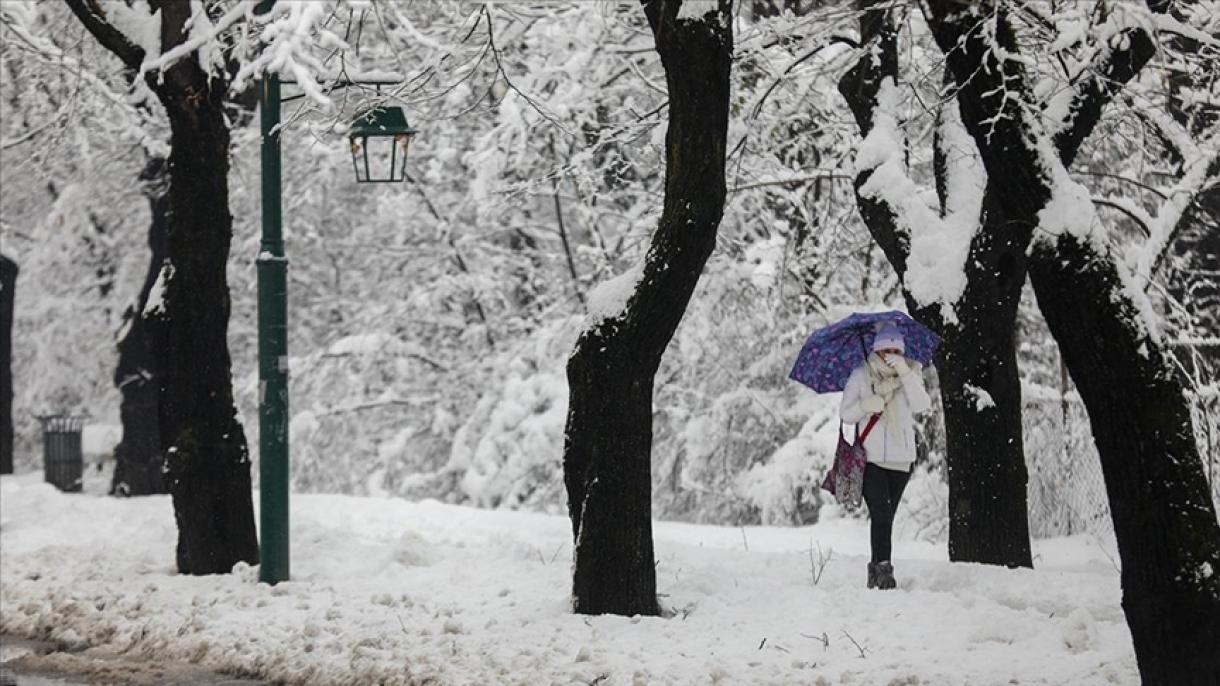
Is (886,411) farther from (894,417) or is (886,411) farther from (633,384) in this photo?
(633,384)

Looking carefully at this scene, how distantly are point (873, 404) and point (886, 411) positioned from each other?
0.15 metres

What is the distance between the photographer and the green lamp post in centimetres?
1032

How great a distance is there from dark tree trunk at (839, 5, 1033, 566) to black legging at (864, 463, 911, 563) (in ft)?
2.31

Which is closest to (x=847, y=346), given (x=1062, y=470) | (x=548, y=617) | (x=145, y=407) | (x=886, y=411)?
(x=886, y=411)

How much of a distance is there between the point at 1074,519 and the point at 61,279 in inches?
848

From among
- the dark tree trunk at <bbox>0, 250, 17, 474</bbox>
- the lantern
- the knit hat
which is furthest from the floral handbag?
the dark tree trunk at <bbox>0, 250, 17, 474</bbox>

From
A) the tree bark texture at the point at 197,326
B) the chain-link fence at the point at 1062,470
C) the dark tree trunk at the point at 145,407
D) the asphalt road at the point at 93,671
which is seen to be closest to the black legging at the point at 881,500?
the asphalt road at the point at 93,671

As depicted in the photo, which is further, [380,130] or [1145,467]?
[380,130]

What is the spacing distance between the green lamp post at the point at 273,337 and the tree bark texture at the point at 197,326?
661 mm

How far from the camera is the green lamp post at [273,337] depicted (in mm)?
10320

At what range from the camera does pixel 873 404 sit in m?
9.46

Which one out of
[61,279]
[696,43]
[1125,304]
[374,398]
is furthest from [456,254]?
[1125,304]

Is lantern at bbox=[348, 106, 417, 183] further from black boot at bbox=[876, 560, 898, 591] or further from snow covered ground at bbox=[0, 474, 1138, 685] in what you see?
black boot at bbox=[876, 560, 898, 591]

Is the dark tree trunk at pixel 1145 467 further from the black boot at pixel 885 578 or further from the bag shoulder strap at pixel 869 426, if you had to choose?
the bag shoulder strap at pixel 869 426
